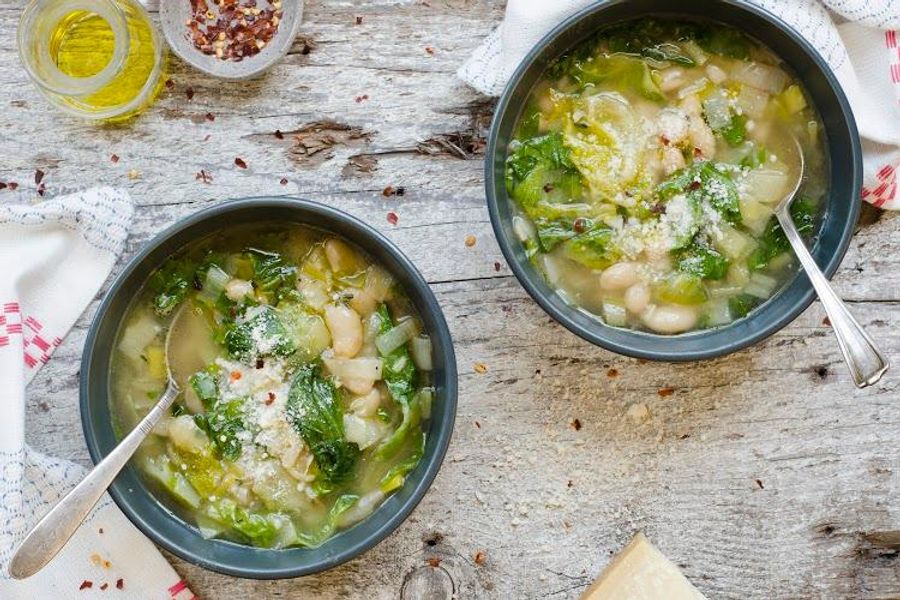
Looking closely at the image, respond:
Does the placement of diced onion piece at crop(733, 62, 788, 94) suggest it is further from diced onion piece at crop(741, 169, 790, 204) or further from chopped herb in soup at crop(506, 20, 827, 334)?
diced onion piece at crop(741, 169, 790, 204)

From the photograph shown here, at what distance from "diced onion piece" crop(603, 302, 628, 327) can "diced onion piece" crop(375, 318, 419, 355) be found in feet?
1.50

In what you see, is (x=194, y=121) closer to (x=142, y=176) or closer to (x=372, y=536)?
(x=142, y=176)

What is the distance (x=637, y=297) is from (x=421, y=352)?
52 centimetres

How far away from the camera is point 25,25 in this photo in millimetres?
2604

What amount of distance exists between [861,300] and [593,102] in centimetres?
88

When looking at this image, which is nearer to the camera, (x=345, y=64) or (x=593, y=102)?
(x=593, y=102)

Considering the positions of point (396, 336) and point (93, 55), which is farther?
point (93, 55)

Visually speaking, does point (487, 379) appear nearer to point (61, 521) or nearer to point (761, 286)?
point (761, 286)

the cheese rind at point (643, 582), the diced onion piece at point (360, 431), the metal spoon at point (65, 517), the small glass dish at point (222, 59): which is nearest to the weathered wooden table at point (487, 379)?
the small glass dish at point (222, 59)

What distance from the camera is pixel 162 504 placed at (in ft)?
8.18

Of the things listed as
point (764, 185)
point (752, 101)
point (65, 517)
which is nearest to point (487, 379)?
point (764, 185)

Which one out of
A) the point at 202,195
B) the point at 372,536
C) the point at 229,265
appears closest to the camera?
the point at 372,536

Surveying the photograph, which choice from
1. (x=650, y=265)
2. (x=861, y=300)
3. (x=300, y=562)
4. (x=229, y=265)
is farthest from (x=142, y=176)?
(x=861, y=300)

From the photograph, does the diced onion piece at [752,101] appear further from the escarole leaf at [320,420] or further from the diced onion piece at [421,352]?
the escarole leaf at [320,420]
